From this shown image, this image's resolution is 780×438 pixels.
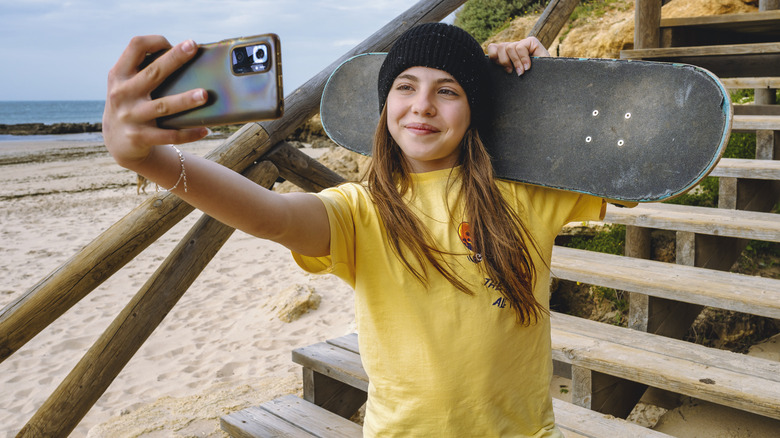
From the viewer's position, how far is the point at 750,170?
264 cm

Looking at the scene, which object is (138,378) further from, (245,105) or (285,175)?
(245,105)

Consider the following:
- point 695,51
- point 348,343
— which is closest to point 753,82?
point 695,51

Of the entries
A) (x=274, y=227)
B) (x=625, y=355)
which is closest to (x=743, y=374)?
(x=625, y=355)

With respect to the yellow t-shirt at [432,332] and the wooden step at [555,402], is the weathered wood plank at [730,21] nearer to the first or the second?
the wooden step at [555,402]

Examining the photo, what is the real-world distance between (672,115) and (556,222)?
1.20ft

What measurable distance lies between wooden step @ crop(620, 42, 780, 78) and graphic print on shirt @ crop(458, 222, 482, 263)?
2.65 m

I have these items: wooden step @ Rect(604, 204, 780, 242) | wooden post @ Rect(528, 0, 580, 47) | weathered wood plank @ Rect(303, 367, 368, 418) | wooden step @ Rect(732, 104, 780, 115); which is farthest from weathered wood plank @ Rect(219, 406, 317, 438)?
wooden step @ Rect(732, 104, 780, 115)

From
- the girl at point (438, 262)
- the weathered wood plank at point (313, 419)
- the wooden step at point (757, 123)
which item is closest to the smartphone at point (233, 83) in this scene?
the girl at point (438, 262)

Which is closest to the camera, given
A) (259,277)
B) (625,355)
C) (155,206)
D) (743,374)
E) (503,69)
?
(503,69)

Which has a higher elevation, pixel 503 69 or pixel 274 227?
pixel 503 69

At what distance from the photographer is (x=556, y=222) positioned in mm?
1446

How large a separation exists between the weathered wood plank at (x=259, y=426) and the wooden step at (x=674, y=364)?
1024 mm

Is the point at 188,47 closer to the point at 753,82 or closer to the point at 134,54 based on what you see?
the point at 134,54

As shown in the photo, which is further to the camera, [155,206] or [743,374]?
[155,206]
